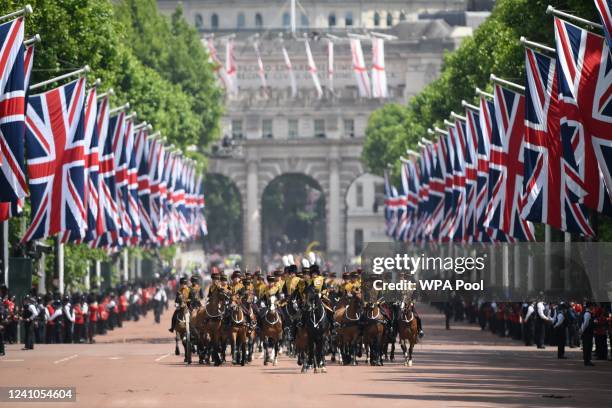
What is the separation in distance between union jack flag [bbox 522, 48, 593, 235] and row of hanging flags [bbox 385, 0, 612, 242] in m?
0.03

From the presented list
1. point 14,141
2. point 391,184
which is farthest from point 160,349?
point 391,184

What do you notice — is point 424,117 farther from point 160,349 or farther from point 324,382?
point 324,382

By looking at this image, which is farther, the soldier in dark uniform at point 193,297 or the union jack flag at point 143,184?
the union jack flag at point 143,184

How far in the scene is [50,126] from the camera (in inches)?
2598

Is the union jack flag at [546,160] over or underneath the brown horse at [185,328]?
over

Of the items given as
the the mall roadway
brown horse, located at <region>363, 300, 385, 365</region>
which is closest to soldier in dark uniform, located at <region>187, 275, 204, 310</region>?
the the mall roadway

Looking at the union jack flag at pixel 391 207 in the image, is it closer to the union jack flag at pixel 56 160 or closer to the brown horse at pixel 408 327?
the union jack flag at pixel 56 160

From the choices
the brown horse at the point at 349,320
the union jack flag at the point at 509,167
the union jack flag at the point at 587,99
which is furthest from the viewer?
the union jack flag at the point at 509,167

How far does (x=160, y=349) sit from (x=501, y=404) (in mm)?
28855

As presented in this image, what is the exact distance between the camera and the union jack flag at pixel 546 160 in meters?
59.8

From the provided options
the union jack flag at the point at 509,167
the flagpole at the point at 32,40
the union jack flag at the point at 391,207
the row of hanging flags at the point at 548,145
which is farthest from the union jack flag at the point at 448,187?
the union jack flag at the point at 391,207

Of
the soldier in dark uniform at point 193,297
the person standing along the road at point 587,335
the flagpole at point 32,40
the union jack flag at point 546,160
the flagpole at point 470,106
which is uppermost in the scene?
the flagpole at point 470,106

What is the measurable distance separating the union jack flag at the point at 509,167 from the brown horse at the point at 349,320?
9.65m

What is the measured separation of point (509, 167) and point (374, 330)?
12745mm
